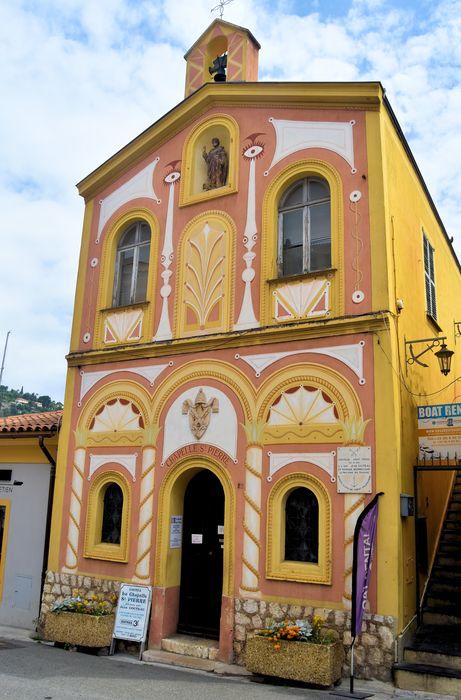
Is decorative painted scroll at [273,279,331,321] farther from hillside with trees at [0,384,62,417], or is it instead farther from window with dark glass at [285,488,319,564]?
hillside with trees at [0,384,62,417]

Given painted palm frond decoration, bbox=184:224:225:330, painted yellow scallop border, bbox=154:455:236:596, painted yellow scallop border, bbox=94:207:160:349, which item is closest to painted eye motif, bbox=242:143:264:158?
painted palm frond decoration, bbox=184:224:225:330

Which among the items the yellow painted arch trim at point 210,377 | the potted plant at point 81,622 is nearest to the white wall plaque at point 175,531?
the potted plant at point 81,622

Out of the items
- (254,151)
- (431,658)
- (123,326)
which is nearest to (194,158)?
(254,151)

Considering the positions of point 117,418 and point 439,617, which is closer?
point 439,617

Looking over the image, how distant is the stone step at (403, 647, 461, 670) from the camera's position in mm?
7730

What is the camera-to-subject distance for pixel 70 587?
10.9m

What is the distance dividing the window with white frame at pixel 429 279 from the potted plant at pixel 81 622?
7.57 metres

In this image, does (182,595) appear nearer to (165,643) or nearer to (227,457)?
(165,643)

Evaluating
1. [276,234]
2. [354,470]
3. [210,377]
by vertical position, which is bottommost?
[354,470]

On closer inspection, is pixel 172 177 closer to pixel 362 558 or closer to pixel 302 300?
pixel 302 300

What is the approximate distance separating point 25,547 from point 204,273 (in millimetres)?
6468

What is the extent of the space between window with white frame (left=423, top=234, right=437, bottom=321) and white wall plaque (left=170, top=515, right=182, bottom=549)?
19.0 ft

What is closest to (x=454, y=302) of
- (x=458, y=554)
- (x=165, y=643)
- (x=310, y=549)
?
(x=458, y=554)

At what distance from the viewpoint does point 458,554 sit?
10.7 m
